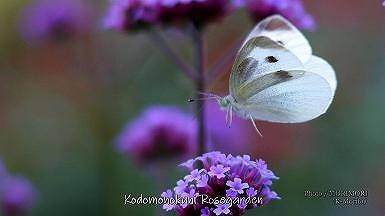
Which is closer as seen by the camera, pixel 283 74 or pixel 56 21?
pixel 283 74

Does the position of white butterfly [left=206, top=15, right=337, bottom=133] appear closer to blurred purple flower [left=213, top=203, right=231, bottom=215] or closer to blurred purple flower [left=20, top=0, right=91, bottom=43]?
blurred purple flower [left=213, top=203, right=231, bottom=215]

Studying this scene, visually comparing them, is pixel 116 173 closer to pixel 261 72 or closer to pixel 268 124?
pixel 268 124

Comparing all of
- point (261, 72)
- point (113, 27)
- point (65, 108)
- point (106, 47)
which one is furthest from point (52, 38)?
point (261, 72)

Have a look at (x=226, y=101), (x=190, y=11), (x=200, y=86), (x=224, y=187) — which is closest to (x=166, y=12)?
(x=190, y=11)

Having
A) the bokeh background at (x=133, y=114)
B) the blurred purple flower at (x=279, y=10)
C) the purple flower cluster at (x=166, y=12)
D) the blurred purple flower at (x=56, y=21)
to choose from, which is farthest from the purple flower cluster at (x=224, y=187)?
the blurred purple flower at (x=56, y=21)

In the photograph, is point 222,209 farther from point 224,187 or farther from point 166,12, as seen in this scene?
point 166,12

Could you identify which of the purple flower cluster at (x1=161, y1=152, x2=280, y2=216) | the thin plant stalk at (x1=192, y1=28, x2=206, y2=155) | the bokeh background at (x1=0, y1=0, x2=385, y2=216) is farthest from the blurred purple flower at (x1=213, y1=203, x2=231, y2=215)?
the bokeh background at (x1=0, y1=0, x2=385, y2=216)
